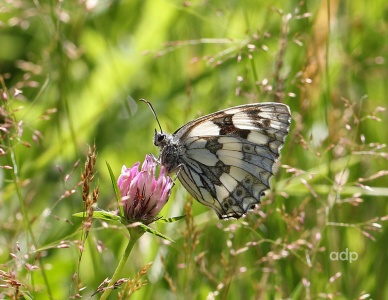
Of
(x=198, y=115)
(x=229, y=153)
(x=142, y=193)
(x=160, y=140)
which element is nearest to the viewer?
(x=142, y=193)

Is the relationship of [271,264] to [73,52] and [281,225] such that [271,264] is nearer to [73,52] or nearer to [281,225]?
[281,225]

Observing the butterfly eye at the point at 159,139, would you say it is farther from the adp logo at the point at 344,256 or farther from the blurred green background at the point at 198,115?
the adp logo at the point at 344,256

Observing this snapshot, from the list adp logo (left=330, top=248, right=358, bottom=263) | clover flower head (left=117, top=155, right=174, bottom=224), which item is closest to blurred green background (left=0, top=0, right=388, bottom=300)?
adp logo (left=330, top=248, right=358, bottom=263)

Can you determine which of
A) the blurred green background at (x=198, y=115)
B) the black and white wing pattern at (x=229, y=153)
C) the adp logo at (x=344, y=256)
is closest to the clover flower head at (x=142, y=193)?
the blurred green background at (x=198, y=115)

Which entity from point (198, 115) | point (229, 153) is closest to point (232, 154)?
point (229, 153)

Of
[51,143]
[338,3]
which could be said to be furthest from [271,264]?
[338,3]

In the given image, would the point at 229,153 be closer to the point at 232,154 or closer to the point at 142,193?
the point at 232,154

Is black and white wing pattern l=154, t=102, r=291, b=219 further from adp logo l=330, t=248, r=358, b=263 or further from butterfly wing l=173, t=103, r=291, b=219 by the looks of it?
adp logo l=330, t=248, r=358, b=263
